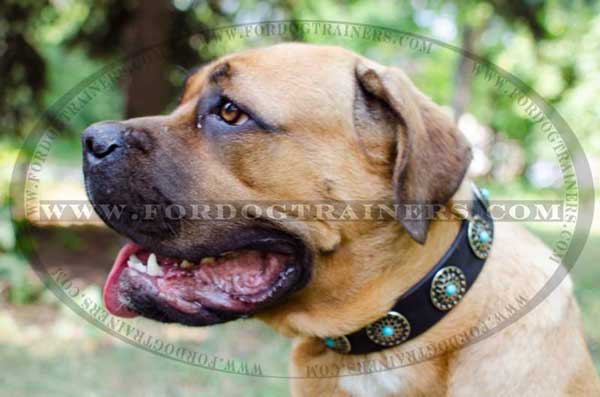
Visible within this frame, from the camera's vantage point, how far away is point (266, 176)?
92.5 inches

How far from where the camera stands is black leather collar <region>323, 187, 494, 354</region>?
7.54 feet

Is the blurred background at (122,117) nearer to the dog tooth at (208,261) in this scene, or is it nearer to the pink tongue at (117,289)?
the pink tongue at (117,289)

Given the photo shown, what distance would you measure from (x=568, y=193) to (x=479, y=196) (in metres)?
2.04

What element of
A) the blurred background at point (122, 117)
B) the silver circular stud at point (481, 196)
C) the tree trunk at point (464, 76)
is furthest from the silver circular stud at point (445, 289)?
the tree trunk at point (464, 76)

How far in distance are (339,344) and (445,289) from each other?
48 centimetres

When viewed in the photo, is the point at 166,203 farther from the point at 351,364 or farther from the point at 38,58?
the point at 38,58

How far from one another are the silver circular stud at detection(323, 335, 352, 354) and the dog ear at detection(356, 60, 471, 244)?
52cm

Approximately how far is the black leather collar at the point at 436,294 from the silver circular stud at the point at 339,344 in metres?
0.05

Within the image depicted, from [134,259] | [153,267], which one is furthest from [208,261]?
[134,259]

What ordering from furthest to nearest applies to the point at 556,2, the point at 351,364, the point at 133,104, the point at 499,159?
the point at 499,159
the point at 133,104
the point at 556,2
the point at 351,364

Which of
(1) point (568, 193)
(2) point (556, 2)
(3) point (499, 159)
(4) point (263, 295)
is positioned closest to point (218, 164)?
(4) point (263, 295)

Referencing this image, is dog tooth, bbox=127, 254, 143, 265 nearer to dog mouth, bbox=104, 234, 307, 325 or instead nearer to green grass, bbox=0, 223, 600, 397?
dog mouth, bbox=104, 234, 307, 325

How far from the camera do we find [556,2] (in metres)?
6.16

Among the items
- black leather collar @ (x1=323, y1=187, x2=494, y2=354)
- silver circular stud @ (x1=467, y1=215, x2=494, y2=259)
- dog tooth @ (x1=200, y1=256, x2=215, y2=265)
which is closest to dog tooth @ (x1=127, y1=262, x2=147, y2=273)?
dog tooth @ (x1=200, y1=256, x2=215, y2=265)
